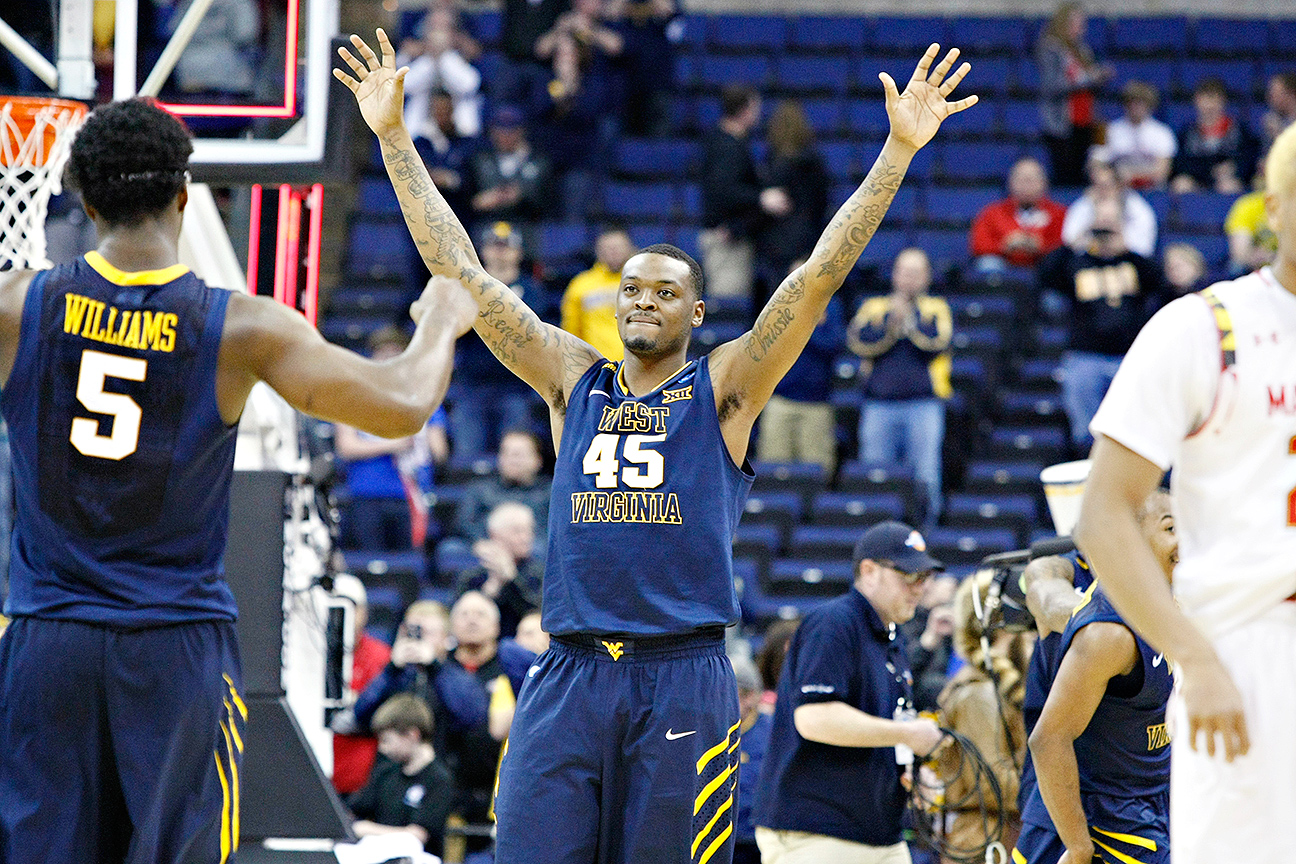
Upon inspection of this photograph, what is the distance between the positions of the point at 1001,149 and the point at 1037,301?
2.19m

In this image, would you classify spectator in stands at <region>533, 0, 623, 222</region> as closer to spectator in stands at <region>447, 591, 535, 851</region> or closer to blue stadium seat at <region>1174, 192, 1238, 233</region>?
blue stadium seat at <region>1174, 192, 1238, 233</region>

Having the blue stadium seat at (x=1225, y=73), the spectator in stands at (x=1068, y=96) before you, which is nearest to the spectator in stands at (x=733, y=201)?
the spectator in stands at (x=1068, y=96)

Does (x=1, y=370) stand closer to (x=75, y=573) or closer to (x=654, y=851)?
(x=75, y=573)

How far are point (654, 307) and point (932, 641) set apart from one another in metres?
5.34

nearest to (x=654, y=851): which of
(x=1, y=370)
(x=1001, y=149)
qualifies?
(x=1, y=370)

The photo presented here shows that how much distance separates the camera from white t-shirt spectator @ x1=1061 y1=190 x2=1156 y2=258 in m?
13.9

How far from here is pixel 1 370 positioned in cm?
375

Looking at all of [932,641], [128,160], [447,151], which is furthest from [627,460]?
[447,151]

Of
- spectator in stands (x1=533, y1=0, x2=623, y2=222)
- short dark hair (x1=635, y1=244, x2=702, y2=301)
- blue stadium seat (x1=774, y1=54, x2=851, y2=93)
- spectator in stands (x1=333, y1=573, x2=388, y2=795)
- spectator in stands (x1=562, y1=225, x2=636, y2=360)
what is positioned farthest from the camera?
blue stadium seat (x1=774, y1=54, x2=851, y2=93)

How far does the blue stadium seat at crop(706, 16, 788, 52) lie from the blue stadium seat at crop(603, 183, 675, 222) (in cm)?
257

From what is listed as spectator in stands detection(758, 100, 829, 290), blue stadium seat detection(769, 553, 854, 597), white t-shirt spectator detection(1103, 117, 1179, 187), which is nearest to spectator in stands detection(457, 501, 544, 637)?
blue stadium seat detection(769, 553, 854, 597)

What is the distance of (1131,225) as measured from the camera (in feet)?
45.8

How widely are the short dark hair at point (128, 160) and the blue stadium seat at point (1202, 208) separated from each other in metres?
12.8

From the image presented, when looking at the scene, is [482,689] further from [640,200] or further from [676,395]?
[640,200]
